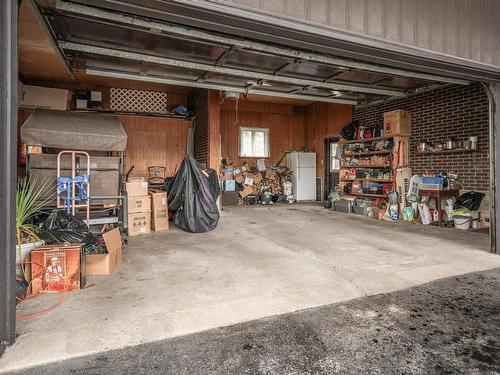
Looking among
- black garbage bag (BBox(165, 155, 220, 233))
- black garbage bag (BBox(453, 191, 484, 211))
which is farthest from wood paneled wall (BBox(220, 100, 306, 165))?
black garbage bag (BBox(453, 191, 484, 211))

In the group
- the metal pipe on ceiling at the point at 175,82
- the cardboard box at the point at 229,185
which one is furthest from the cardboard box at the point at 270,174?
the metal pipe on ceiling at the point at 175,82

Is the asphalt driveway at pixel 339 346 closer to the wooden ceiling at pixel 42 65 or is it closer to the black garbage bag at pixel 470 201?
the wooden ceiling at pixel 42 65

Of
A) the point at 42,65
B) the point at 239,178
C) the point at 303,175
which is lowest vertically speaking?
the point at 239,178

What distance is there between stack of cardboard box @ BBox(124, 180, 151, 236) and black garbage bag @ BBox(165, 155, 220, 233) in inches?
22.9

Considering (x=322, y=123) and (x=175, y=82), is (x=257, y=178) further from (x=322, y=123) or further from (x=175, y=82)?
(x=175, y=82)

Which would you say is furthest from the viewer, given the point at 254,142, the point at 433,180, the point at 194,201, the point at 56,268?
the point at 254,142

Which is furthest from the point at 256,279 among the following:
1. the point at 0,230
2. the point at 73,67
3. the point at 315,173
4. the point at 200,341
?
the point at 315,173

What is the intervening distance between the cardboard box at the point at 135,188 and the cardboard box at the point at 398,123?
5.58 metres

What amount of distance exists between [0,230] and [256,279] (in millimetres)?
2047

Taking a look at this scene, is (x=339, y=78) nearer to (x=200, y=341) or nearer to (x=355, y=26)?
(x=355, y=26)

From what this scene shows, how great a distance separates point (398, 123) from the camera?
22.4 feet

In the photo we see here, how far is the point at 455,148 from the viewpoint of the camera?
6000 mm

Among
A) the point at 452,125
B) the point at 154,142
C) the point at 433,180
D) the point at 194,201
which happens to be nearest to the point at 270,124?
the point at 154,142

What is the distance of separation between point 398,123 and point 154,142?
6.57 m
